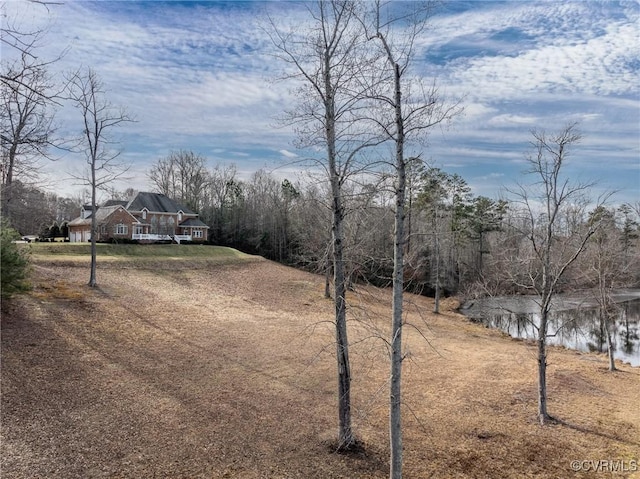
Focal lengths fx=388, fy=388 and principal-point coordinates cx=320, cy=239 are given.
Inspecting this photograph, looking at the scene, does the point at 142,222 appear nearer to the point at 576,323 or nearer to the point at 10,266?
the point at 10,266

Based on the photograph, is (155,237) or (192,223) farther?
(192,223)

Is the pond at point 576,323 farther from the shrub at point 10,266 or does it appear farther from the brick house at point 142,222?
the brick house at point 142,222

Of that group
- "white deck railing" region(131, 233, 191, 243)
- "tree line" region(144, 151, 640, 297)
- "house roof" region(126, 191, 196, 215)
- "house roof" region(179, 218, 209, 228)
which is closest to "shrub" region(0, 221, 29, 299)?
"tree line" region(144, 151, 640, 297)

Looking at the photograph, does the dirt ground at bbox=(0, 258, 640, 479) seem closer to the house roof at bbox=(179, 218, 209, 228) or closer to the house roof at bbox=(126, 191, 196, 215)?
the house roof at bbox=(126, 191, 196, 215)

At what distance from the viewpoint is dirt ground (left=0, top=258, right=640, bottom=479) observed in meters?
6.39

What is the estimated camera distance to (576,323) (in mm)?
15852

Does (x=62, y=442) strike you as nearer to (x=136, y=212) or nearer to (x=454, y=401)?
(x=454, y=401)

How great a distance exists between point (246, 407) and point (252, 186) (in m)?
41.0

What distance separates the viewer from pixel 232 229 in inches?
1730

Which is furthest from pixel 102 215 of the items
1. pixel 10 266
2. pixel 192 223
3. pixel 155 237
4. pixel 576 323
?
pixel 576 323

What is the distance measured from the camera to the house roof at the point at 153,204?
36281 mm

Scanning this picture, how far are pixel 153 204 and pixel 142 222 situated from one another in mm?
2492

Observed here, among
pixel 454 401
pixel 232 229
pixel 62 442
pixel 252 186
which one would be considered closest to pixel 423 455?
pixel 454 401

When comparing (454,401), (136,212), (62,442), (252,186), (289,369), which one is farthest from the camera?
(252,186)
